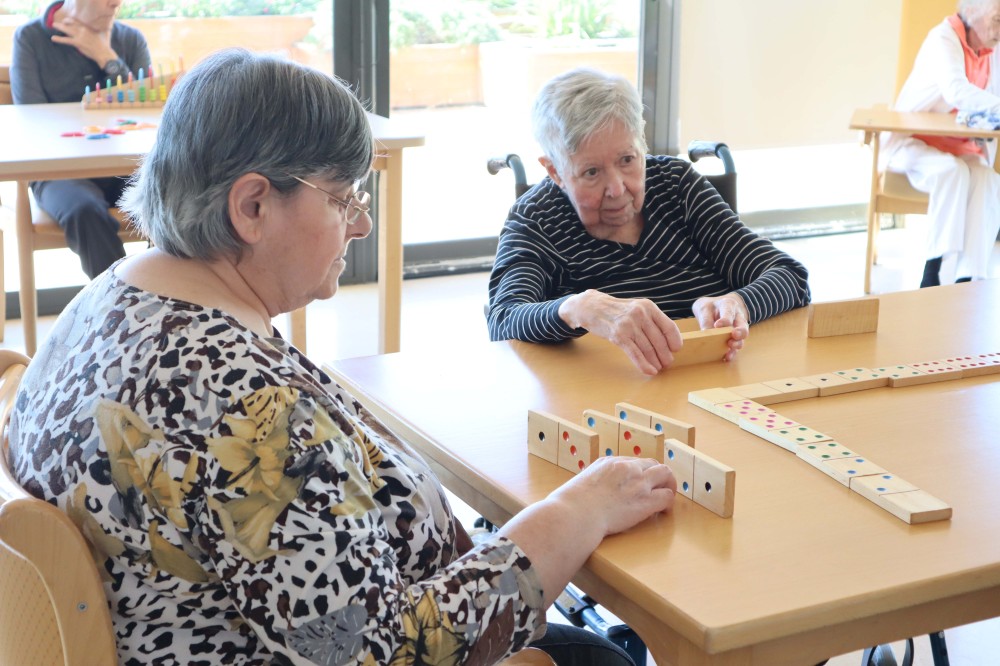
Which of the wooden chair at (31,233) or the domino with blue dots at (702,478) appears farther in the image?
the wooden chair at (31,233)

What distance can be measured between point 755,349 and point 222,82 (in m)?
1.02

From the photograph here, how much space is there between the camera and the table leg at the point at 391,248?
328 centimetres

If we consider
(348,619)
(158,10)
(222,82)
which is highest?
(158,10)

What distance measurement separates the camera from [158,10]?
430 cm

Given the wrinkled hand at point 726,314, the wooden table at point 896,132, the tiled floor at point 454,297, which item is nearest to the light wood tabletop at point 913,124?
the wooden table at point 896,132

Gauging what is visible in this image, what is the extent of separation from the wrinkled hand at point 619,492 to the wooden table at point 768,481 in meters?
0.02

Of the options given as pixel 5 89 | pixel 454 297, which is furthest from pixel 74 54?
pixel 454 297

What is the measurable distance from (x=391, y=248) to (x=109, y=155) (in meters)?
0.90

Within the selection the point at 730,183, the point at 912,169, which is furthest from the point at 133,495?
the point at 912,169

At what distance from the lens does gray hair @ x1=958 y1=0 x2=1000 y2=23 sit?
473cm

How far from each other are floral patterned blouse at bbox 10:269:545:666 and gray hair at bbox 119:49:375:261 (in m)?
0.10

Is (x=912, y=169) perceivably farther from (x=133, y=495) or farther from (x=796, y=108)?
(x=133, y=495)

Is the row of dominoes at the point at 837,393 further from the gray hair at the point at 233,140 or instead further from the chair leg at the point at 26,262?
the chair leg at the point at 26,262

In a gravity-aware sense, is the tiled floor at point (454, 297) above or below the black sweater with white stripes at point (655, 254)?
below
